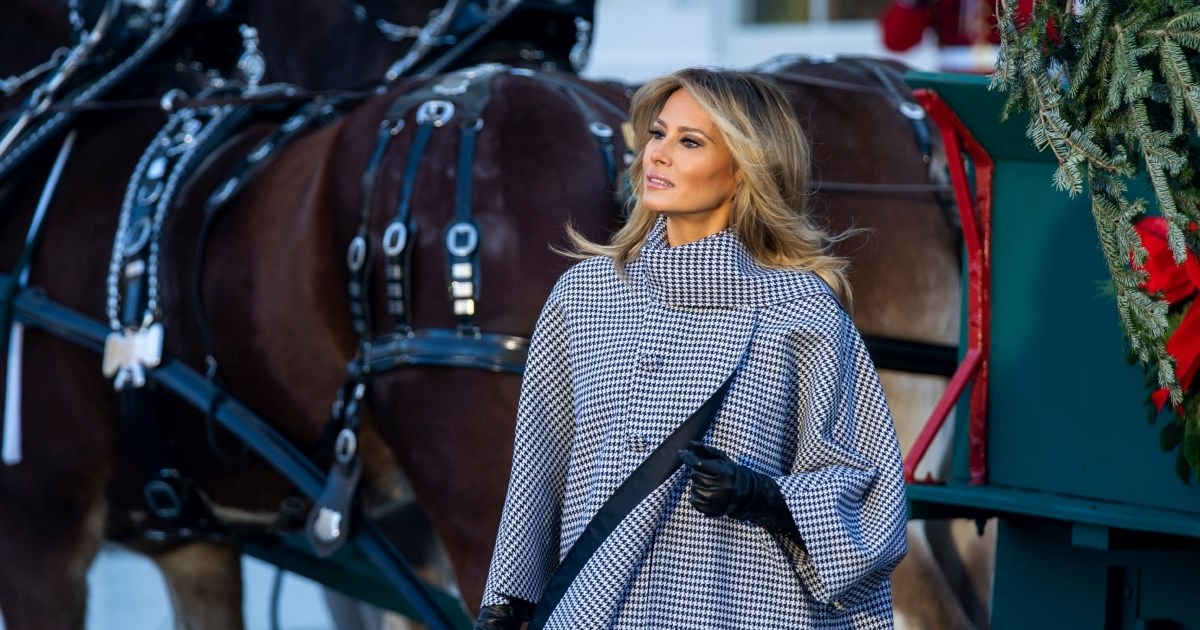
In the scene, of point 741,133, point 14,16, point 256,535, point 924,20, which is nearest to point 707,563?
point 741,133

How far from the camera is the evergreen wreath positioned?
5.51 feet

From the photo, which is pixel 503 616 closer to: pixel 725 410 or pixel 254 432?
pixel 725 410

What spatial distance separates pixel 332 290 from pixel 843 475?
1.24m

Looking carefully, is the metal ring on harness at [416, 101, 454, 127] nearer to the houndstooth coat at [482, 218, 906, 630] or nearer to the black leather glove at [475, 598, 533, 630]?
the houndstooth coat at [482, 218, 906, 630]

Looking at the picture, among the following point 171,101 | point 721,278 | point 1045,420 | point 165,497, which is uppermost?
point 721,278

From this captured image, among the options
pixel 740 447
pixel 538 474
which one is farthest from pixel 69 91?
pixel 740 447

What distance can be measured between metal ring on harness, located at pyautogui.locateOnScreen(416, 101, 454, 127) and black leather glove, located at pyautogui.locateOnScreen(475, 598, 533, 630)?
0.98 metres

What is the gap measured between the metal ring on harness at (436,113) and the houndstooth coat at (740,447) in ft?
2.83

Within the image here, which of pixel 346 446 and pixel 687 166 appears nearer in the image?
pixel 687 166

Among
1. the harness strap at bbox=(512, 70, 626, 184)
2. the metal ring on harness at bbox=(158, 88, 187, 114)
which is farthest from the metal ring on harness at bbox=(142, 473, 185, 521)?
the harness strap at bbox=(512, 70, 626, 184)

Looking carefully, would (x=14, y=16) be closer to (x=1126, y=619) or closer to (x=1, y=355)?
(x=1, y=355)

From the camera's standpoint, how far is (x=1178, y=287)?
1859 mm

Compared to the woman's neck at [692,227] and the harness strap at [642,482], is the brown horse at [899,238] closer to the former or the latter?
the woman's neck at [692,227]

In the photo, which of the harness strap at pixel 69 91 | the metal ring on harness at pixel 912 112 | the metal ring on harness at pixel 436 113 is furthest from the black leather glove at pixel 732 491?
the harness strap at pixel 69 91
